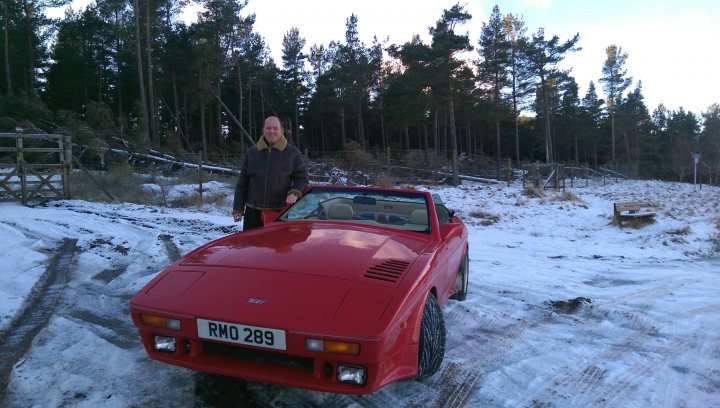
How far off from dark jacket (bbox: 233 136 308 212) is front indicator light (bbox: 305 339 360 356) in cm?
245

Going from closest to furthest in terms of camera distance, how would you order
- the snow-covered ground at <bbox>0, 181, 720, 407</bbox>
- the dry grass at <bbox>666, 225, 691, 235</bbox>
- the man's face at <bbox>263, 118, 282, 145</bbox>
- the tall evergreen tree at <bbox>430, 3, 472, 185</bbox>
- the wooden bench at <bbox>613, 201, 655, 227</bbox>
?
1. the snow-covered ground at <bbox>0, 181, 720, 407</bbox>
2. the man's face at <bbox>263, 118, 282, 145</bbox>
3. the dry grass at <bbox>666, 225, 691, 235</bbox>
4. the wooden bench at <bbox>613, 201, 655, 227</bbox>
5. the tall evergreen tree at <bbox>430, 3, 472, 185</bbox>

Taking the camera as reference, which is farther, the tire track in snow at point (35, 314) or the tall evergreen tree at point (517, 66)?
the tall evergreen tree at point (517, 66)

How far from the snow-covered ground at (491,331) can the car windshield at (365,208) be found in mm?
981

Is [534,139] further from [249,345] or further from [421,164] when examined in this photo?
[249,345]

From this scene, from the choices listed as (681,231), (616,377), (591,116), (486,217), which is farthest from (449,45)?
(591,116)

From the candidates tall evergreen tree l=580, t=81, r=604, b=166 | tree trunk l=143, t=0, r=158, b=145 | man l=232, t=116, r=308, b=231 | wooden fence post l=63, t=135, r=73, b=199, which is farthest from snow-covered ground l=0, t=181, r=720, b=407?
tall evergreen tree l=580, t=81, r=604, b=166

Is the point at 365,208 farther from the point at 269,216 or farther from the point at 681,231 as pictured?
the point at 681,231

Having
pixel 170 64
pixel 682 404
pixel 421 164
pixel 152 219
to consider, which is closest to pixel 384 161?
pixel 421 164

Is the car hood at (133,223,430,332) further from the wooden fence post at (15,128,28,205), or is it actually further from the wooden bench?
the wooden fence post at (15,128,28,205)

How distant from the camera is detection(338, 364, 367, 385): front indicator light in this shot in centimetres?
211

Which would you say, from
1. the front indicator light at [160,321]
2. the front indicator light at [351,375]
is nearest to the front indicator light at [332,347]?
the front indicator light at [351,375]

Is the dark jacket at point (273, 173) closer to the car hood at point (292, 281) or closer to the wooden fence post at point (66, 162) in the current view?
the car hood at point (292, 281)

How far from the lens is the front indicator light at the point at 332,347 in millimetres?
2049

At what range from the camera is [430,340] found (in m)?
2.62
